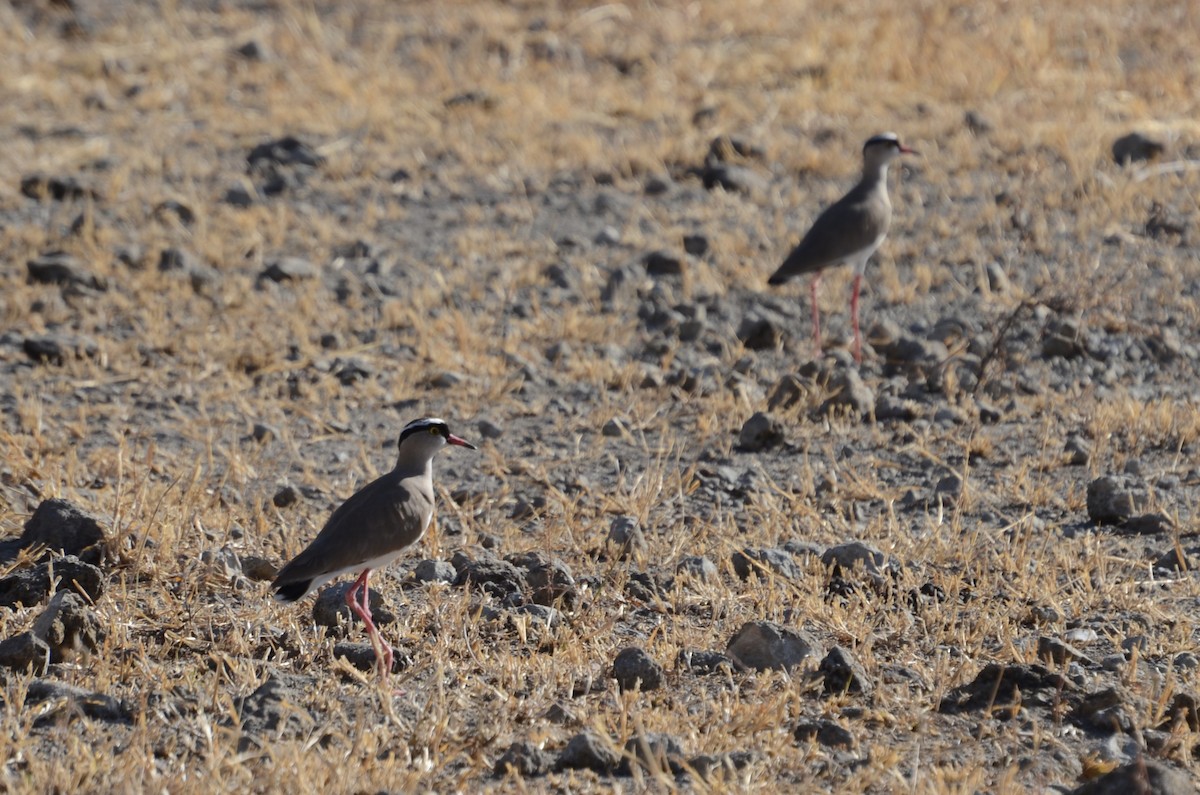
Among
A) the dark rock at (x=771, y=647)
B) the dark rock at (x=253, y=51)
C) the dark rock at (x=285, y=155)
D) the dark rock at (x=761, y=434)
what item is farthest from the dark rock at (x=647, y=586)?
the dark rock at (x=253, y=51)

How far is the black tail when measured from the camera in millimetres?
4906

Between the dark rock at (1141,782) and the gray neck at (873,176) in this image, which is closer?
the dark rock at (1141,782)

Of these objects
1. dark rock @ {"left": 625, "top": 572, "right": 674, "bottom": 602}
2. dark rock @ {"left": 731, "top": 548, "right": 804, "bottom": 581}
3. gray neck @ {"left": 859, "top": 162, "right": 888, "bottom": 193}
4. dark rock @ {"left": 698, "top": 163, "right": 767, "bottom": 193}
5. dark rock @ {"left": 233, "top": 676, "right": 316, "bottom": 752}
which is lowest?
dark rock @ {"left": 625, "top": 572, "right": 674, "bottom": 602}

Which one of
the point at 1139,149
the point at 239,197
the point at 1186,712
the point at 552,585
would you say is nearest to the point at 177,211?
the point at 239,197

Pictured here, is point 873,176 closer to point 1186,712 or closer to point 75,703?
point 1186,712

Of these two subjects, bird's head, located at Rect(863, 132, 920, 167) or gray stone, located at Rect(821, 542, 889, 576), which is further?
bird's head, located at Rect(863, 132, 920, 167)

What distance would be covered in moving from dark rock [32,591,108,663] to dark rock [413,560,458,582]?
1198 millimetres

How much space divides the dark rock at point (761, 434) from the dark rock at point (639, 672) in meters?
Result: 2.46

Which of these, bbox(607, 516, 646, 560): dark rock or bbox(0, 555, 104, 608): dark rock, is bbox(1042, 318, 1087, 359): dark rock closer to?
bbox(607, 516, 646, 560): dark rock

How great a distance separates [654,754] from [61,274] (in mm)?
6152

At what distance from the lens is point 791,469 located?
278 inches

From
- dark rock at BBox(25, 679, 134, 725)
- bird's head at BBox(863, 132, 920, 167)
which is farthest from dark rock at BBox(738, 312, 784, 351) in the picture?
dark rock at BBox(25, 679, 134, 725)

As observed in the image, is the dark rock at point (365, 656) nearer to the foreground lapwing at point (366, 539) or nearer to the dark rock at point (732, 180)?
the foreground lapwing at point (366, 539)

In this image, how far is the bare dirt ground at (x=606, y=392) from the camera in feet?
15.3
